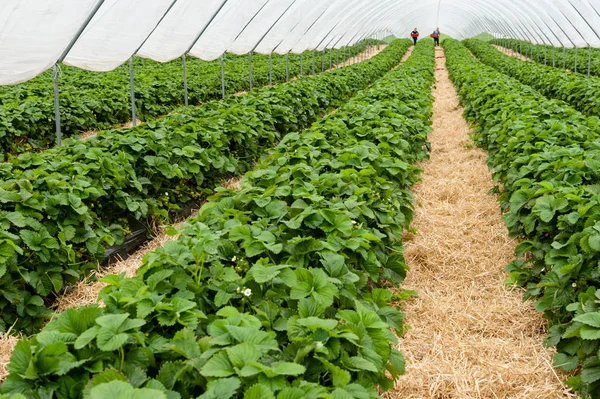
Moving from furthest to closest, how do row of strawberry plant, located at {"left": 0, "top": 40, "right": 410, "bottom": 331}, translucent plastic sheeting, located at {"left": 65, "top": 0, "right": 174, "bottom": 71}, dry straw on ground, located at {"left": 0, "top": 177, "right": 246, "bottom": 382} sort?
translucent plastic sheeting, located at {"left": 65, "top": 0, "right": 174, "bottom": 71} → row of strawberry plant, located at {"left": 0, "top": 40, "right": 410, "bottom": 331} → dry straw on ground, located at {"left": 0, "top": 177, "right": 246, "bottom": 382}

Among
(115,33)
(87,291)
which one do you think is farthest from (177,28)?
(87,291)

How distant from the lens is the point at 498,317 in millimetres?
3855

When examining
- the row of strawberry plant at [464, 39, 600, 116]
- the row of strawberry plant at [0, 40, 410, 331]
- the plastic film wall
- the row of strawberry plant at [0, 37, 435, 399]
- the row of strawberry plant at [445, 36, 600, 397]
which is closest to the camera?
the row of strawberry plant at [0, 37, 435, 399]

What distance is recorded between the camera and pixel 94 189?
4398 millimetres

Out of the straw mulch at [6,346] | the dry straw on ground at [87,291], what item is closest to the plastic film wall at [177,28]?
the dry straw on ground at [87,291]

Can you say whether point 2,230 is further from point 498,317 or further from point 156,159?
point 498,317

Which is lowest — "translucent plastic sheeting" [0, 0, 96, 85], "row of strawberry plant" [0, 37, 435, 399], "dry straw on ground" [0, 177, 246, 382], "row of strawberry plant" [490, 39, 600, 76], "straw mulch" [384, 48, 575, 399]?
"straw mulch" [384, 48, 575, 399]

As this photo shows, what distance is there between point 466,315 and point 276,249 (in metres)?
1.76

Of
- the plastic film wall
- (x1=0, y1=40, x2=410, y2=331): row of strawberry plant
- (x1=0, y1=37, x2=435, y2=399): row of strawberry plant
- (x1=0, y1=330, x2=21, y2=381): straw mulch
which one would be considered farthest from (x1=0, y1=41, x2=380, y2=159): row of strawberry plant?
(x1=0, y1=37, x2=435, y2=399): row of strawberry plant

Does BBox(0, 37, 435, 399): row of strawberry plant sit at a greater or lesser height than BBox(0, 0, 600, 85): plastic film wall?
lesser

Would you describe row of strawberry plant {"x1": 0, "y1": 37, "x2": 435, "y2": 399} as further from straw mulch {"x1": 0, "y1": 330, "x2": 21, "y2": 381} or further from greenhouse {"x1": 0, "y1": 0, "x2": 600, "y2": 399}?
straw mulch {"x1": 0, "y1": 330, "x2": 21, "y2": 381}

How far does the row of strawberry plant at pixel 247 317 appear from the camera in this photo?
6.01 feet

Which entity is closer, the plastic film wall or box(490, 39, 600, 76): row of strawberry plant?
the plastic film wall

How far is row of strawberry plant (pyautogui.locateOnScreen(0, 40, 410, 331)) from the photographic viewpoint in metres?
3.80
